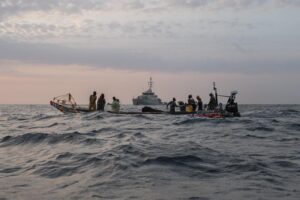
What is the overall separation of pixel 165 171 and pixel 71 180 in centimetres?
198

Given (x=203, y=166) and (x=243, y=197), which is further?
(x=203, y=166)

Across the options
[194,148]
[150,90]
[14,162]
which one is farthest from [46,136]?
[150,90]

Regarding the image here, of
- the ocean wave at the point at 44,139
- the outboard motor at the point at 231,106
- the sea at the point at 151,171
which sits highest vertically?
the outboard motor at the point at 231,106

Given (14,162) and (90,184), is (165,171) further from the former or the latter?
(14,162)

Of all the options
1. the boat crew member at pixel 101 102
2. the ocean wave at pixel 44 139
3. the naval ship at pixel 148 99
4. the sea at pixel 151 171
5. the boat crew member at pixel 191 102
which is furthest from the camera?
the naval ship at pixel 148 99

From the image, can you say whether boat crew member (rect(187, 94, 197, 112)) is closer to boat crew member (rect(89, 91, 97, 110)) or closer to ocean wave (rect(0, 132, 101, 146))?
boat crew member (rect(89, 91, 97, 110))

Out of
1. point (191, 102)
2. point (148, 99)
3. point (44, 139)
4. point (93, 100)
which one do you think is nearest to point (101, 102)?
point (93, 100)

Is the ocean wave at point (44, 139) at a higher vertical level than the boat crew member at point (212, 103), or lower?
lower

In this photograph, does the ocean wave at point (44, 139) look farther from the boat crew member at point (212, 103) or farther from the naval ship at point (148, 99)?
the naval ship at point (148, 99)

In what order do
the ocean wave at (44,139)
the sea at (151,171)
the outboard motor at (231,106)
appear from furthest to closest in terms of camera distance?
1. the outboard motor at (231,106)
2. the ocean wave at (44,139)
3. the sea at (151,171)

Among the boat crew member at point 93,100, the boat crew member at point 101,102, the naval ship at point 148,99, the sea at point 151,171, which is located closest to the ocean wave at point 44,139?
the sea at point 151,171

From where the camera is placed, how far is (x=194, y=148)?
11.7m

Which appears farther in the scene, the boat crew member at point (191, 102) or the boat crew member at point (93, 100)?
the boat crew member at point (93, 100)

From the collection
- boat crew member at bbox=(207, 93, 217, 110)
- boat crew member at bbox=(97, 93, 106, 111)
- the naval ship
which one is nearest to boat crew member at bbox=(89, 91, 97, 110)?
boat crew member at bbox=(97, 93, 106, 111)
